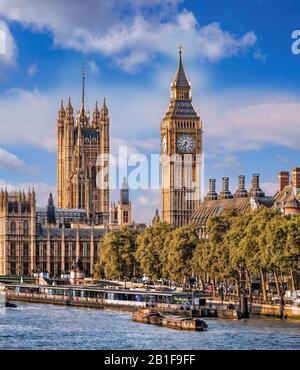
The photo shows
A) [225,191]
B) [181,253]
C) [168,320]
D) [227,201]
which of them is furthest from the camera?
[225,191]

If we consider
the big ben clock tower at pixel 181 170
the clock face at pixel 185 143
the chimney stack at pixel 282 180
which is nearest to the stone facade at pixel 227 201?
the chimney stack at pixel 282 180

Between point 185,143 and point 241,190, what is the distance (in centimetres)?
2112

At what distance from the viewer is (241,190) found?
179m

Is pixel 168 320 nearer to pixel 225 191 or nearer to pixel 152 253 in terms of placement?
pixel 152 253

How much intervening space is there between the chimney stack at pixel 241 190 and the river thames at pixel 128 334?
6416 centimetres

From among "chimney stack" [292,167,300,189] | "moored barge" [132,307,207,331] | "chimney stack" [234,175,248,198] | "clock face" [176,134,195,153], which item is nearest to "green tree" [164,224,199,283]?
"chimney stack" [292,167,300,189]

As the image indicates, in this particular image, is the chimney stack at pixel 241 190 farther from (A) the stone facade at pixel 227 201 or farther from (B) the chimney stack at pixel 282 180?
A: (B) the chimney stack at pixel 282 180

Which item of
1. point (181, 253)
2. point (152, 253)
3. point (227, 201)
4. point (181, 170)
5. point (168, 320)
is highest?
Result: point (181, 170)

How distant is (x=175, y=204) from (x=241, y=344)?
11036 centimetres

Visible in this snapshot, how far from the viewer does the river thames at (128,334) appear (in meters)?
87.1

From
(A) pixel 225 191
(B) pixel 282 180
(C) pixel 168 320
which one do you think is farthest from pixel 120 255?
(C) pixel 168 320

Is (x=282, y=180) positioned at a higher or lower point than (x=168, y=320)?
higher
